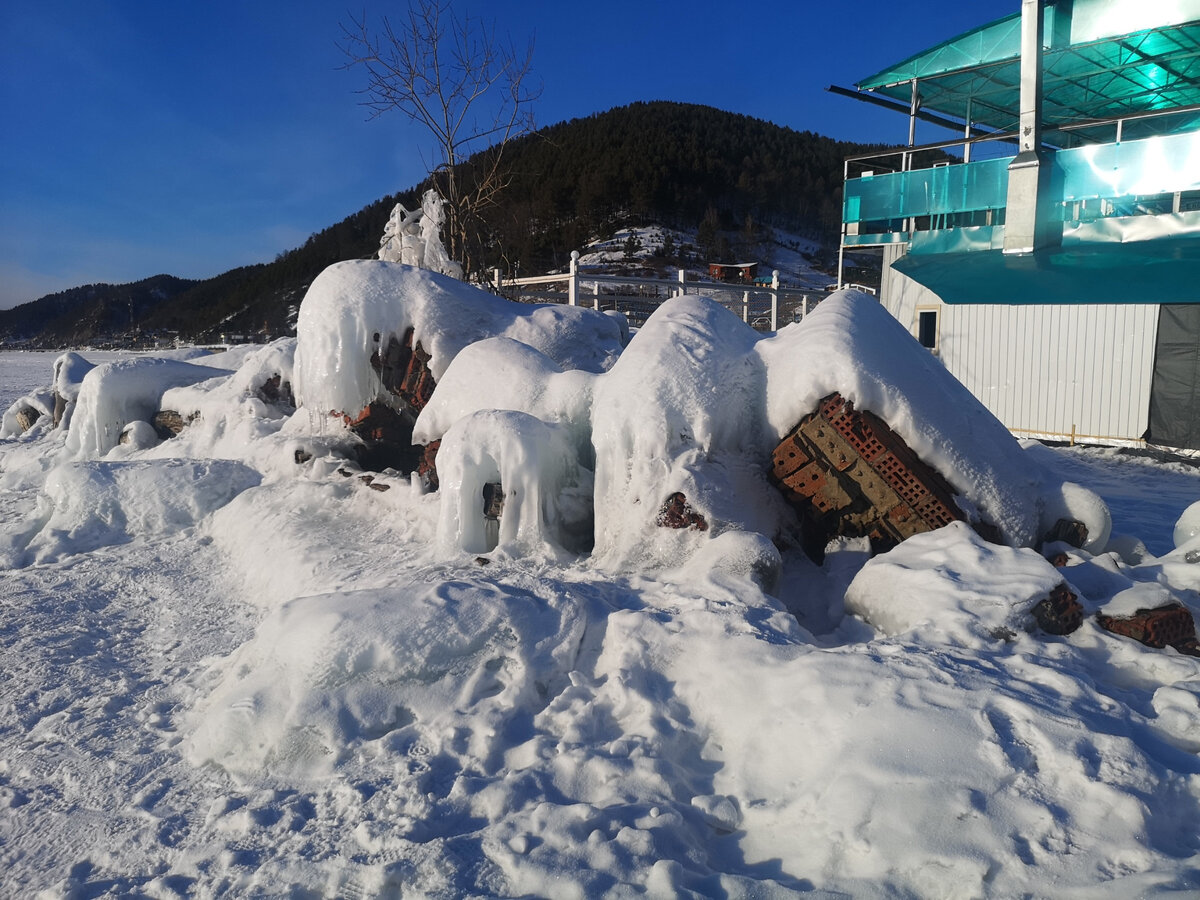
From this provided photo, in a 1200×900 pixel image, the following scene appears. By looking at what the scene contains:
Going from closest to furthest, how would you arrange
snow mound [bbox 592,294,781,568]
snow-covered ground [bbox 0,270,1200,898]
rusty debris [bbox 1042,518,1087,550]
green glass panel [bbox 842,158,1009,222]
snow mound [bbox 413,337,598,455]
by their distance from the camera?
snow-covered ground [bbox 0,270,1200,898]
snow mound [bbox 592,294,781,568]
rusty debris [bbox 1042,518,1087,550]
snow mound [bbox 413,337,598,455]
green glass panel [bbox 842,158,1009,222]

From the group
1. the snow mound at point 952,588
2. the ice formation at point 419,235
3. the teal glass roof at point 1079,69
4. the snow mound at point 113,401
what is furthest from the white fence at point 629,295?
the snow mound at point 952,588

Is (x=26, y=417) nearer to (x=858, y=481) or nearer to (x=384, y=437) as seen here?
(x=384, y=437)

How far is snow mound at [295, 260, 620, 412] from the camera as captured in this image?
632cm

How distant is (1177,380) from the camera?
9.04 metres

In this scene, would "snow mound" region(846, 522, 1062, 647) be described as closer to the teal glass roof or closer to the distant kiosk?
the teal glass roof

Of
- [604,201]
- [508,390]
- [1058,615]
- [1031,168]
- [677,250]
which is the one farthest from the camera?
[604,201]

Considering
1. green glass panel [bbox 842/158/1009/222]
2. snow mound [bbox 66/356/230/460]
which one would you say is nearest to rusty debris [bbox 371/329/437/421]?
snow mound [bbox 66/356/230/460]

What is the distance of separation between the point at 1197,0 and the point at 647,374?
32.8 feet

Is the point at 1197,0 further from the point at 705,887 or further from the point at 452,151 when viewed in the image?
the point at 705,887

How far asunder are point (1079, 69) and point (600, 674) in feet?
42.0

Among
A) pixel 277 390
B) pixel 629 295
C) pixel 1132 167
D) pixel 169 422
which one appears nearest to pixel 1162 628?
pixel 277 390

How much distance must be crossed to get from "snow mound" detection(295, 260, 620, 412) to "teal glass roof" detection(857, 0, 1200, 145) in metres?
8.63

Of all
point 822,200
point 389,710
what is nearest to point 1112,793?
point 389,710

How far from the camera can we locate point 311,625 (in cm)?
313
